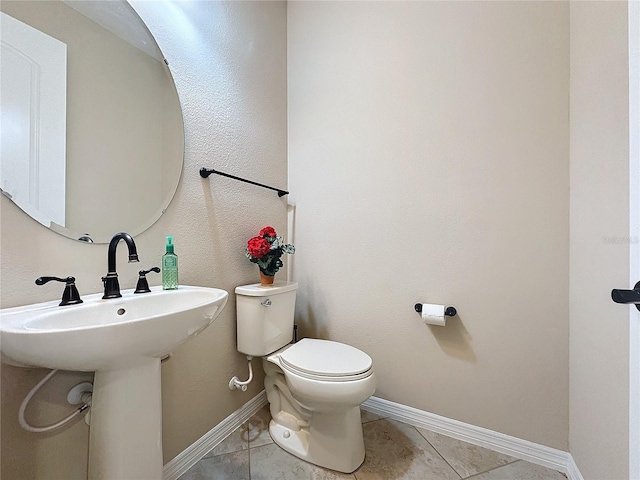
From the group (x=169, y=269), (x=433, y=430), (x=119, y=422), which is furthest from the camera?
(x=433, y=430)

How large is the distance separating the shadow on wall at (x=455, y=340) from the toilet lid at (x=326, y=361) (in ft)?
1.39

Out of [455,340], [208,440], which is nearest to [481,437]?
[455,340]

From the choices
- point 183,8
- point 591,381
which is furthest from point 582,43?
point 183,8

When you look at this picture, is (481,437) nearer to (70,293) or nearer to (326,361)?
(326,361)

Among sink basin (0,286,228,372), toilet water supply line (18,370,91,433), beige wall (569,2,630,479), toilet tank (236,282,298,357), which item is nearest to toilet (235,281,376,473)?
toilet tank (236,282,298,357)

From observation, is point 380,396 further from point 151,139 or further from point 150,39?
point 150,39

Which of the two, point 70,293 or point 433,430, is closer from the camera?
point 70,293

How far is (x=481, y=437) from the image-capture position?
129 cm

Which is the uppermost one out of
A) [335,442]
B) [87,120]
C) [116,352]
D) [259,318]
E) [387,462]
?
[87,120]

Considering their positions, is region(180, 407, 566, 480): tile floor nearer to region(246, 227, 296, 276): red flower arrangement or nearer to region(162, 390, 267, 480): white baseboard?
region(162, 390, 267, 480): white baseboard

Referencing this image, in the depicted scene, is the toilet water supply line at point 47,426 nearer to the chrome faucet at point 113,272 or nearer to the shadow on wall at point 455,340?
the chrome faucet at point 113,272

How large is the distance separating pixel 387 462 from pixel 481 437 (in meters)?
0.48

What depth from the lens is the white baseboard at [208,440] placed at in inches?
43.7

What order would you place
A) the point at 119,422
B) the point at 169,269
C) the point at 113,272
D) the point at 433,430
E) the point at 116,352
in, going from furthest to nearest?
1. the point at 433,430
2. the point at 169,269
3. the point at 113,272
4. the point at 119,422
5. the point at 116,352
